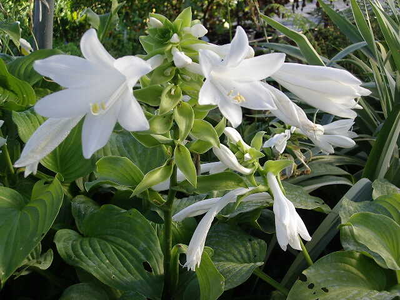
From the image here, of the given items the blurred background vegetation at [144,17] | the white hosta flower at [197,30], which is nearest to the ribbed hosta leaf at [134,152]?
the white hosta flower at [197,30]

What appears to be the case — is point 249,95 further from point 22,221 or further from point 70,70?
point 22,221

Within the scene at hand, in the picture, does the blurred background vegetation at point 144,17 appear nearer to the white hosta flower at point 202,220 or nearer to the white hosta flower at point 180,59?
the white hosta flower at point 202,220

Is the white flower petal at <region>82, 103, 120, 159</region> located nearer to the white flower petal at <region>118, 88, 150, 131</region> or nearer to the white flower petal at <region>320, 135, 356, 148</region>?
the white flower petal at <region>118, 88, 150, 131</region>

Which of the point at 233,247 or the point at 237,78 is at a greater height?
the point at 237,78

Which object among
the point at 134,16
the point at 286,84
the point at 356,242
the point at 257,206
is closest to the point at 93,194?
the point at 257,206

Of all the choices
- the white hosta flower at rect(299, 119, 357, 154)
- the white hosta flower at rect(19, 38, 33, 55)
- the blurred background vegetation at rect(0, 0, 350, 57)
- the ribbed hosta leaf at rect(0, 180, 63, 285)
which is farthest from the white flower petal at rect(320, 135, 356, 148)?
the blurred background vegetation at rect(0, 0, 350, 57)

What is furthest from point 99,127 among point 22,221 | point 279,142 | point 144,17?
point 144,17

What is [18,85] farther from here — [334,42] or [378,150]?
[334,42]
